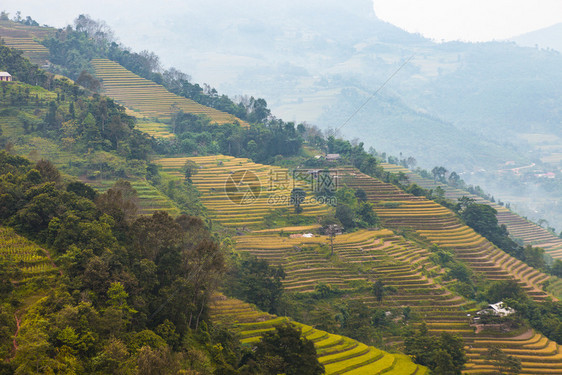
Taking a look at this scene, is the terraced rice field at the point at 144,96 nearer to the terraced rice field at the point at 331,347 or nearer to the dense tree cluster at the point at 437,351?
the terraced rice field at the point at 331,347

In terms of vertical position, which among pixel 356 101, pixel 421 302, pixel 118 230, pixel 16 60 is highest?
pixel 356 101

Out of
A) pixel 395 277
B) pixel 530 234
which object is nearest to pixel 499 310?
pixel 395 277

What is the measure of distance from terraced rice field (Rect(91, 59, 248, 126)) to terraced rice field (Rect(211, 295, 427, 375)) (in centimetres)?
3476

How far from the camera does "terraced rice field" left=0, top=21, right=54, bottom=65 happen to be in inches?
2215

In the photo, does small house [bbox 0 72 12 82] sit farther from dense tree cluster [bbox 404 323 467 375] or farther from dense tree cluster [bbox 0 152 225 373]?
dense tree cluster [bbox 404 323 467 375]

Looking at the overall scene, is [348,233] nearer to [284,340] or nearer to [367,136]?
[284,340]

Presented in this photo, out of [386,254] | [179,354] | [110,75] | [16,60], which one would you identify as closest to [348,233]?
[386,254]

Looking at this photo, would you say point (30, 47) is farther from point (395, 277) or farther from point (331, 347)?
point (331, 347)

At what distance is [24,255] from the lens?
1677cm

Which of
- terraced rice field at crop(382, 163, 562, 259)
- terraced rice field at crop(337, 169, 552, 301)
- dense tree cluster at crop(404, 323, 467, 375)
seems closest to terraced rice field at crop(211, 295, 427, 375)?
dense tree cluster at crop(404, 323, 467, 375)

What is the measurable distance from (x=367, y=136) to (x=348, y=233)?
450 ft

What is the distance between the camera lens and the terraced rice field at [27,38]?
56250 millimetres

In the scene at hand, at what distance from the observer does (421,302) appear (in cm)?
2645

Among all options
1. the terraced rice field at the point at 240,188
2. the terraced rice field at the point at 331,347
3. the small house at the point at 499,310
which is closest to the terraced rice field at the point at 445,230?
the terraced rice field at the point at 240,188
